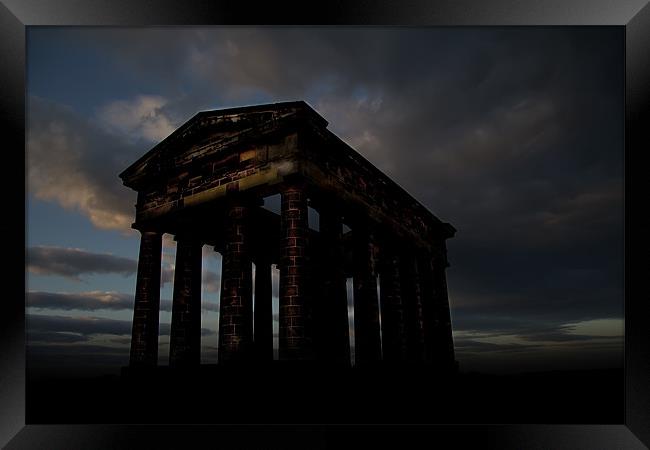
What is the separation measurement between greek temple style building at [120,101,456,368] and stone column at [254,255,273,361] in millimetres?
47

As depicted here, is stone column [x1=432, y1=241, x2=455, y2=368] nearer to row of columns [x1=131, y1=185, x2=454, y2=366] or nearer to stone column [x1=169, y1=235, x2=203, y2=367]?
row of columns [x1=131, y1=185, x2=454, y2=366]

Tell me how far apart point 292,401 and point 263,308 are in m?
11.3

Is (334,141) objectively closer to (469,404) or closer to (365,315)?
(365,315)

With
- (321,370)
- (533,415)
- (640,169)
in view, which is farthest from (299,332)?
(640,169)

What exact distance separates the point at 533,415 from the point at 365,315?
321 inches

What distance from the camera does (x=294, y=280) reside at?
13.7 metres

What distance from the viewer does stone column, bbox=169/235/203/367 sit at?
18266 mm

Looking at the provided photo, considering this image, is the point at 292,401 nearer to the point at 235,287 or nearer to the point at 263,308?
the point at 235,287

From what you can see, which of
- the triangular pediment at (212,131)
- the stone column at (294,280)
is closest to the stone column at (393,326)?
the stone column at (294,280)

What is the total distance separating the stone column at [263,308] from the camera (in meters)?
22.9

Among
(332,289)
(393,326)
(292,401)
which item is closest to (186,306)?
(332,289)

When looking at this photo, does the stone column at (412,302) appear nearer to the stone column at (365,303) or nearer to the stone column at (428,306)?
the stone column at (428,306)

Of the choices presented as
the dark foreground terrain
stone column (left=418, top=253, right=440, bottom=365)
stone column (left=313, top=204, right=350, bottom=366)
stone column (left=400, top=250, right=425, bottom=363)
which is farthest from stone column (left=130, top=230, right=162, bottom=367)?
stone column (left=418, top=253, right=440, bottom=365)

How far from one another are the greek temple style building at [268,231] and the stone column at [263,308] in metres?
0.05
